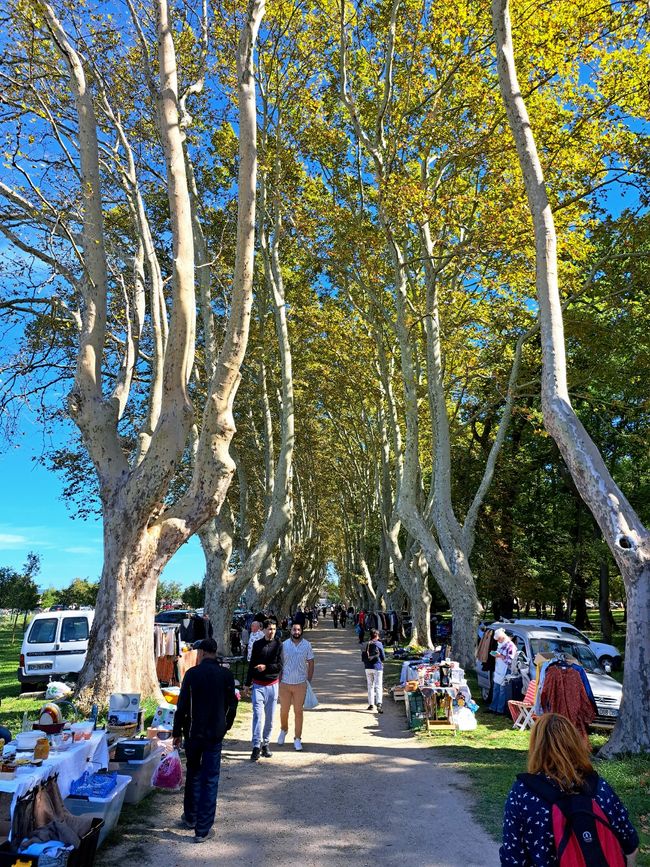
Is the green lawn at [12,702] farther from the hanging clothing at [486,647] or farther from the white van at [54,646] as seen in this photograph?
the hanging clothing at [486,647]

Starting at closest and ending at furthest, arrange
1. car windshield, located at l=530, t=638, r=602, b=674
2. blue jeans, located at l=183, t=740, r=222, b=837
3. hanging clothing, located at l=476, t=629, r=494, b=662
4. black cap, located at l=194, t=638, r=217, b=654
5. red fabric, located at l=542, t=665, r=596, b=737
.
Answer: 1. blue jeans, located at l=183, t=740, r=222, b=837
2. black cap, located at l=194, t=638, r=217, b=654
3. red fabric, located at l=542, t=665, r=596, b=737
4. car windshield, located at l=530, t=638, r=602, b=674
5. hanging clothing, located at l=476, t=629, r=494, b=662

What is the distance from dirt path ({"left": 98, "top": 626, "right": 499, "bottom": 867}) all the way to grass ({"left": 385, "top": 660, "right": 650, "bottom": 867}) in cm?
20

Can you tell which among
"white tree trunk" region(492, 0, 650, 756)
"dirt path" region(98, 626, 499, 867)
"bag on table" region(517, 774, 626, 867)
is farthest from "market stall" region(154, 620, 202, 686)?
"bag on table" region(517, 774, 626, 867)

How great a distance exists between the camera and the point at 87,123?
412 inches

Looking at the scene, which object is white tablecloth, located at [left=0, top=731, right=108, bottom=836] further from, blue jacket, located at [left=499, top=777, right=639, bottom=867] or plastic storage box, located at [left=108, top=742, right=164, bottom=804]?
blue jacket, located at [left=499, top=777, right=639, bottom=867]

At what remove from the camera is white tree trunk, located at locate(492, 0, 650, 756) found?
784 centimetres

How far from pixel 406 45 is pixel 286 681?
1280cm

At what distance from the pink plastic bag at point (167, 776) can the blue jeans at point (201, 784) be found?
1133mm

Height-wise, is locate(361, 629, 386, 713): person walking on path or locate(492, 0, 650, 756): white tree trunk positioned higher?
locate(492, 0, 650, 756): white tree trunk

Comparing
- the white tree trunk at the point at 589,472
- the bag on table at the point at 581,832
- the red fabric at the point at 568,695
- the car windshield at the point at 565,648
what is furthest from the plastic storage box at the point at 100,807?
the car windshield at the point at 565,648

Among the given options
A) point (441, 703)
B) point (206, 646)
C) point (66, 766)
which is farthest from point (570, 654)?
point (66, 766)

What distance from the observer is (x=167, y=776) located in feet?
22.4

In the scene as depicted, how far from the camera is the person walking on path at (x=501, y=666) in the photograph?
11.8 m

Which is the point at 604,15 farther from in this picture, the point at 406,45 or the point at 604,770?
the point at 604,770
